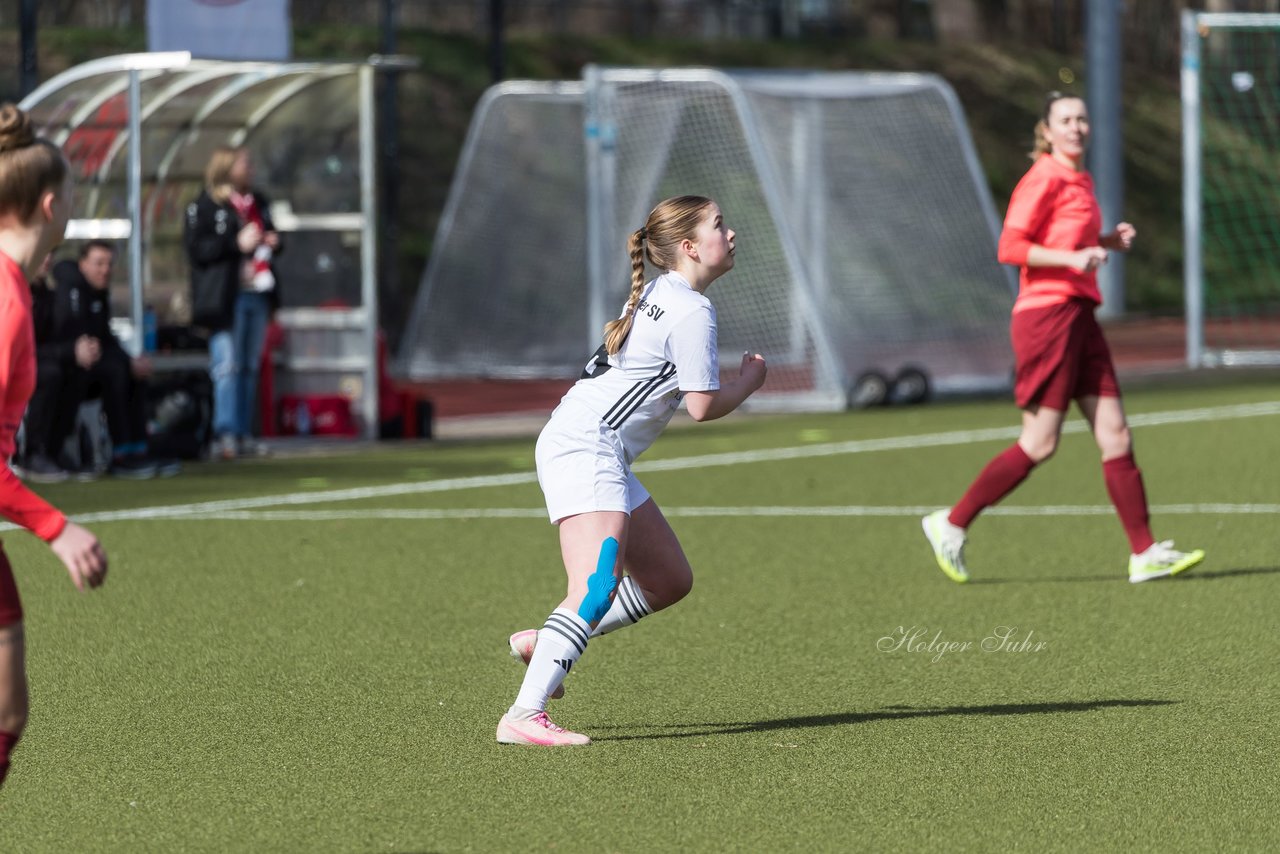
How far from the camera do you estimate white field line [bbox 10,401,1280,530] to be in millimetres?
11752

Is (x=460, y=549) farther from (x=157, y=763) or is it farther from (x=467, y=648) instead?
(x=157, y=763)

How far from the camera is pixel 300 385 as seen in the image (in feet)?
51.6

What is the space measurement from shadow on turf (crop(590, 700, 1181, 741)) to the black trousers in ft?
24.7

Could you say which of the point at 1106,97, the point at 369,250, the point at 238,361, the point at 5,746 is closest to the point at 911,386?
the point at 369,250

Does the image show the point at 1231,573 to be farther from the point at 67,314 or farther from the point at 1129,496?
the point at 67,314

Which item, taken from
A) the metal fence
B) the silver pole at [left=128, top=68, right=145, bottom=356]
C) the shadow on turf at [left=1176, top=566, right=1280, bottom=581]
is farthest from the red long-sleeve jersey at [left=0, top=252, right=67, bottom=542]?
the metal fence

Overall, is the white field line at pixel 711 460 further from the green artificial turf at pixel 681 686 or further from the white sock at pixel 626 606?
the white sock at pixel 626 606

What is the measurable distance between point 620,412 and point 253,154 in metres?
11.0

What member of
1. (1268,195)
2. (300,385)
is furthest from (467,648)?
(1268,195)

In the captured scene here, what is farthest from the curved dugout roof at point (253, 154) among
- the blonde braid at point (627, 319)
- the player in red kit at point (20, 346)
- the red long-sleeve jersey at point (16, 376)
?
the red long-sleeve jersey at point (16, 376)

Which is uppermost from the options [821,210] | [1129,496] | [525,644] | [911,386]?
[525,644]

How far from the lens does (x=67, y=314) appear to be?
12.9 m

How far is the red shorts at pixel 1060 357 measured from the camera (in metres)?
8.73

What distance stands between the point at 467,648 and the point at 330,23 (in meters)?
25.4
